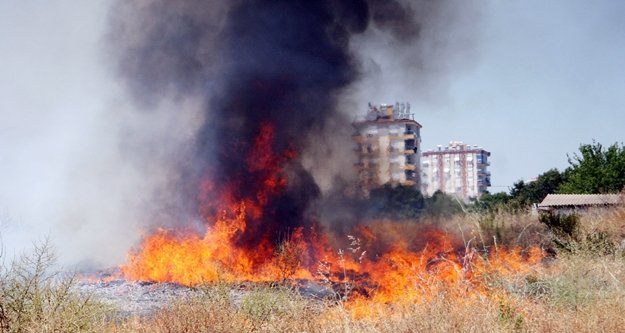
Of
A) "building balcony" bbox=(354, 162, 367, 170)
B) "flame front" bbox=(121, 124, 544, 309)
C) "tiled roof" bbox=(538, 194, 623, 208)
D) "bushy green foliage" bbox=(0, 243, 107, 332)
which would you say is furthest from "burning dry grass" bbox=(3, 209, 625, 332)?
"tiled roof" bbox=(538, 194, 623, 208)

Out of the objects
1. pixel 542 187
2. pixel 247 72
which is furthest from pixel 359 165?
pixel 542 187

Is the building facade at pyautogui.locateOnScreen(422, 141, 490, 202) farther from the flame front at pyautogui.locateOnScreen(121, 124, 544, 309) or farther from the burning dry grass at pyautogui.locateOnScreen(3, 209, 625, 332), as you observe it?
the burning dry grass at pyautogui.locateOnScreen(3, 209, 625, 332)

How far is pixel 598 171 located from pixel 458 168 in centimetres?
9735

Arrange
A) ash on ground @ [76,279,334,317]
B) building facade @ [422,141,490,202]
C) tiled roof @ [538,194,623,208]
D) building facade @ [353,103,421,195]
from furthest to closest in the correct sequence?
1. building facade @ [422,141,490,202]
2. building facade @ [353,103,421,195]
3. tiled roof @ [538,194,623,208]
4. ash on ground @ [76,279,334,317]

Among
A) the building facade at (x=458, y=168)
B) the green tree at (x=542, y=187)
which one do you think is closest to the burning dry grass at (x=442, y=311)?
the green tree at (x=542, y=187)

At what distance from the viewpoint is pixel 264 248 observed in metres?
22.2

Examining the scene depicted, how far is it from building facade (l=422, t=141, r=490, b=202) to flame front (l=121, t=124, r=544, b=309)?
11195 cm

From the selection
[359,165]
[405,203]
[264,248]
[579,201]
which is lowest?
[264,248]

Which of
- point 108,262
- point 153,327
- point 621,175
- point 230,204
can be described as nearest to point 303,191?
point 230,204

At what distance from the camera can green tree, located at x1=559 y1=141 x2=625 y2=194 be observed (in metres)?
38.2

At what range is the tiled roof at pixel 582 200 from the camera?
30275mm

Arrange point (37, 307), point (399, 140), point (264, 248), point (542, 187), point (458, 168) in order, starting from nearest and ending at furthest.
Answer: point (37, 307) → point (264, 248) → point (542, 187) → point (399, 140) → point (458, 168)

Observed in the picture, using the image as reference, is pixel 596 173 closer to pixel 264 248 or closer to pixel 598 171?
pixel 598 171

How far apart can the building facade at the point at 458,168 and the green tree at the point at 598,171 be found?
92.4m
